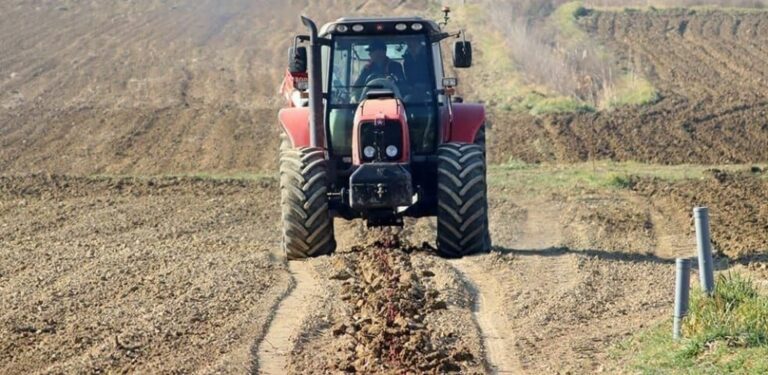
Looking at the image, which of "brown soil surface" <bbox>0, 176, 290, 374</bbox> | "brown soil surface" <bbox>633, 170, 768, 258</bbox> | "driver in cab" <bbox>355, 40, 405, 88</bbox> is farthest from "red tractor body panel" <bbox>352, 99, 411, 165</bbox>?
"brown soil surface" <bbox>633, 170, 768, 258</bbox>

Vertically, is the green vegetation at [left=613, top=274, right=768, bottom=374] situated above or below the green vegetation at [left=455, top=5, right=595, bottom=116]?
above

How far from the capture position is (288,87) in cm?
1762

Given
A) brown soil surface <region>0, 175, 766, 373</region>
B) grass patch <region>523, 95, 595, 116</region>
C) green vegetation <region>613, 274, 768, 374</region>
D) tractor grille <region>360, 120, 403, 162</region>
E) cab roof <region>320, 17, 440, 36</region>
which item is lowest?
grass patch <region>523, 95, 595, 116</region>

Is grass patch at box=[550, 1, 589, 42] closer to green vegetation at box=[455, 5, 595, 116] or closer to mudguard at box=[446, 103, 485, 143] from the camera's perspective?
green vegetation at box=[455, 5, 595, 116]

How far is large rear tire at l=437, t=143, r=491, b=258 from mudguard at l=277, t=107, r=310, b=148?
1.57m

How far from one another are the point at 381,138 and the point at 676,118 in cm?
1446

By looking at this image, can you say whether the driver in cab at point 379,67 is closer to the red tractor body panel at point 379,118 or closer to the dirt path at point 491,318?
the red tractor body panel at point 379,118

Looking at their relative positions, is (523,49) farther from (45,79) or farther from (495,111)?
(45,79)

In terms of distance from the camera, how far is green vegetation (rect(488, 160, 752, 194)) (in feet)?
63.1

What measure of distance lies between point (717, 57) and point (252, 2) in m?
20.9

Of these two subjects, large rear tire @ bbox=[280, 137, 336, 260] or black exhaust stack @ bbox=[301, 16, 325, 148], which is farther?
black exhaust stack @ bbox=[301, 16, 325, 148]

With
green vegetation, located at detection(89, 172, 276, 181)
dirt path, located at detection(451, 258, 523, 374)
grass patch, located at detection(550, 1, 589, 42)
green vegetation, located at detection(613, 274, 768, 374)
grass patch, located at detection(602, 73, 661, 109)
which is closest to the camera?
green vegetation, located at detection(613, 274, 768, 374)

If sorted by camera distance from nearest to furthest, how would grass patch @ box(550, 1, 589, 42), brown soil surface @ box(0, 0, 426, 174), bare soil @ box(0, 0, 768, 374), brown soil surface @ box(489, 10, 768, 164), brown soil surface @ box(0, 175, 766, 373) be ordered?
1. brown soil surface @ box(0, 175, 766, 373)
2. bare soil @ box(0, 0, 768, 374)
3. brown soil surface @ box(489, 10, 768, 164)
4. brown soil surface @ box(0, 0, 426, 174)
5. grass patch @ box(550, 1, 589, 42)

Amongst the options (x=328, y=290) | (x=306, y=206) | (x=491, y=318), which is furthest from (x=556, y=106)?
(x=491, y=318)
